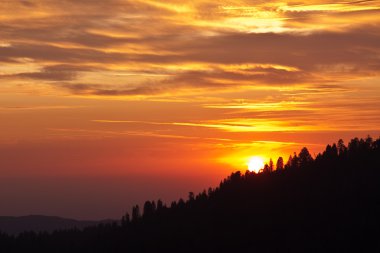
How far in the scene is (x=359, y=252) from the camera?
198125 millimetres

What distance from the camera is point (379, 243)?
19588 centimetres

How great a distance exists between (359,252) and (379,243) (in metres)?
5.26
